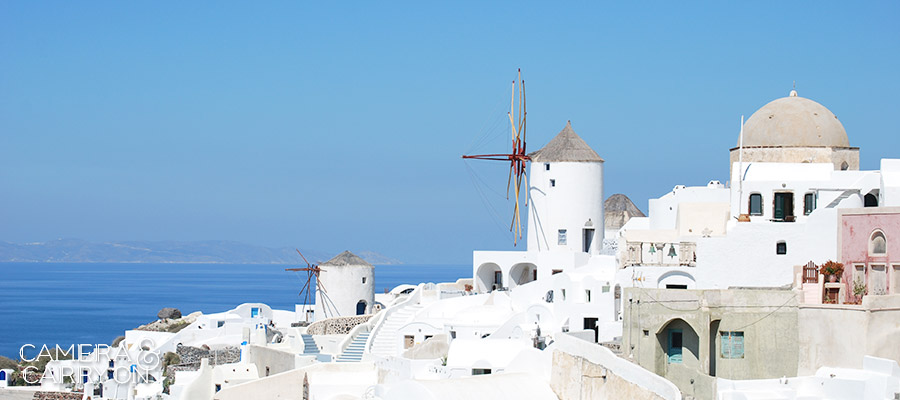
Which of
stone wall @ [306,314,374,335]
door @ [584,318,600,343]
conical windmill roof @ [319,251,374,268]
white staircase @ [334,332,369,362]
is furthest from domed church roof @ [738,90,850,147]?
conical windmill roof @ [319,251,374,268]

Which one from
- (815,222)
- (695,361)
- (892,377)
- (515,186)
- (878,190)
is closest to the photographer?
(892,377)

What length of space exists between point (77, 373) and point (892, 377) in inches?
904

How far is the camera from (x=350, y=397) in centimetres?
2683

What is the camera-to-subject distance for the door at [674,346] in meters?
22.4

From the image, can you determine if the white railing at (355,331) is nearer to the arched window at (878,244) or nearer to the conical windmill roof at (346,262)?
the conical windmill roof at (346,262)

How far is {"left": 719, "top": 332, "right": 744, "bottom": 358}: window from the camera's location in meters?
21.9

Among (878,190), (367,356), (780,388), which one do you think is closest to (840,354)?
(780,388)

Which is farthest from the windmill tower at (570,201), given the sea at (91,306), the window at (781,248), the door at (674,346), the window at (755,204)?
the sea at (91,306)

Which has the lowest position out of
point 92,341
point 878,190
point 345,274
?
point 92,341

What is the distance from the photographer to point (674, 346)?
22516 mm

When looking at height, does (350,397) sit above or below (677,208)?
below

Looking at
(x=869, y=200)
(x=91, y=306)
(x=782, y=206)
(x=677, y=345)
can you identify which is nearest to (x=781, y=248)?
(x=782, y=206)

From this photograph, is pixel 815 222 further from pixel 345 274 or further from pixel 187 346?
pixel 187 346

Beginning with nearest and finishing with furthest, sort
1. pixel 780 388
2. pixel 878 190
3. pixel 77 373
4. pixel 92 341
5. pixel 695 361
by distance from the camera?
pixel 780 388, pixel 695 361, pixel 878 190, pixel 77 373, pixel 92 341
